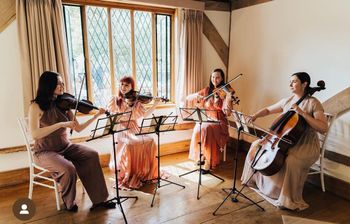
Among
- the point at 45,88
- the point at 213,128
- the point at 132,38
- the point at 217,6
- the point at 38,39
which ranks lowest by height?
the point at 213,128

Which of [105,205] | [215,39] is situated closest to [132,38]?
[215,39]

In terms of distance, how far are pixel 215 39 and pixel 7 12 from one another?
276 cm

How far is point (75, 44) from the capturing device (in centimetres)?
311

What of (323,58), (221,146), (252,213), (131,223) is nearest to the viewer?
(131,223)

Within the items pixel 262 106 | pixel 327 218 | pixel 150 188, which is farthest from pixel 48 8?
pixel 327 218

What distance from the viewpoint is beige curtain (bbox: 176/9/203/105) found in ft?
11.7

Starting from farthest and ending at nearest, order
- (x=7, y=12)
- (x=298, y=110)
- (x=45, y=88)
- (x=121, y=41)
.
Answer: (x=121, y=41), (x=7, y=12), (x=298, y=110), (x=45, y=88)

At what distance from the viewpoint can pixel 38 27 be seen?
2.66m

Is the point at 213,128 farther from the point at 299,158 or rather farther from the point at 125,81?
the point at 125,81

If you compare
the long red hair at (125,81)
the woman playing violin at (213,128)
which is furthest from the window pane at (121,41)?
the woman playing violin at (213,128)

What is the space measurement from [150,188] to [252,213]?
1129 millimetres

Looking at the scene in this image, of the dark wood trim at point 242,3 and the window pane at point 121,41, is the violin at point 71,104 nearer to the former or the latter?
the window pane at point 121,41

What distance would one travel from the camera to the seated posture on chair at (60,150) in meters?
2.24

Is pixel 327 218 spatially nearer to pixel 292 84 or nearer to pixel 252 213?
pixel 252 213
